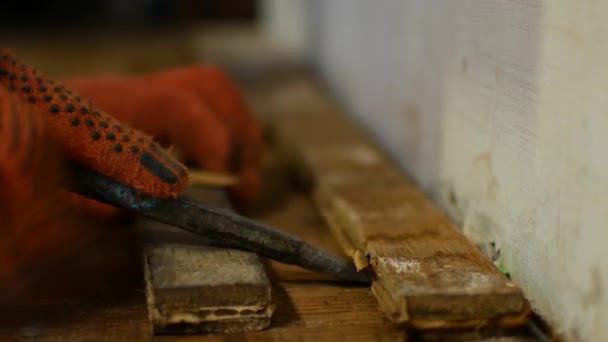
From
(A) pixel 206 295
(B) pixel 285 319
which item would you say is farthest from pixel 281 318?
(A) pixel 206 295

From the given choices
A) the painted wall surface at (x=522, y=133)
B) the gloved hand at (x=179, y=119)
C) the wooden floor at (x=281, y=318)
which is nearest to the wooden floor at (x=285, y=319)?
the wooden floor at (x=281, y=318)

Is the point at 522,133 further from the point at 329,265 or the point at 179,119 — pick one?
the point at 179,119

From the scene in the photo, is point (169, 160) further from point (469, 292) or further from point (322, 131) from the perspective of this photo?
point (322, 131)

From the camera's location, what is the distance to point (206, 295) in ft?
3.57

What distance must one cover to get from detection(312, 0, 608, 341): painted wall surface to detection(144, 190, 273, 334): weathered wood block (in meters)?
0.39

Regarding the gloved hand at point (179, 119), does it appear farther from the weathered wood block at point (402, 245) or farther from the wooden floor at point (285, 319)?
the wooden floor at point (285, 319)

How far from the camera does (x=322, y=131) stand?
2141mm

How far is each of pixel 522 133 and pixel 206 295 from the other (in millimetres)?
507

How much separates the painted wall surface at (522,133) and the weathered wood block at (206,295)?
386 millimetres

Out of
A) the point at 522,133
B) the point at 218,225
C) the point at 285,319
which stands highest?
the point at 522,133

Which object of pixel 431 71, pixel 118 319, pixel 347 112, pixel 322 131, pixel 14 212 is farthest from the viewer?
pixel 347 112

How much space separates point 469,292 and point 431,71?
0.65 metres

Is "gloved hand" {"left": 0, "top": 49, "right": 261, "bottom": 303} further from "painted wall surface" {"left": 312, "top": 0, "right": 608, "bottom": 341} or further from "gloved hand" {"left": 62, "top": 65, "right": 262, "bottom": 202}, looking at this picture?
"painted wall surface" {"left": 312, "top": 0, "right": 608, "bottom": 341}

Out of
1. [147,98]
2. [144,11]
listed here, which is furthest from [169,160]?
[144,11]
